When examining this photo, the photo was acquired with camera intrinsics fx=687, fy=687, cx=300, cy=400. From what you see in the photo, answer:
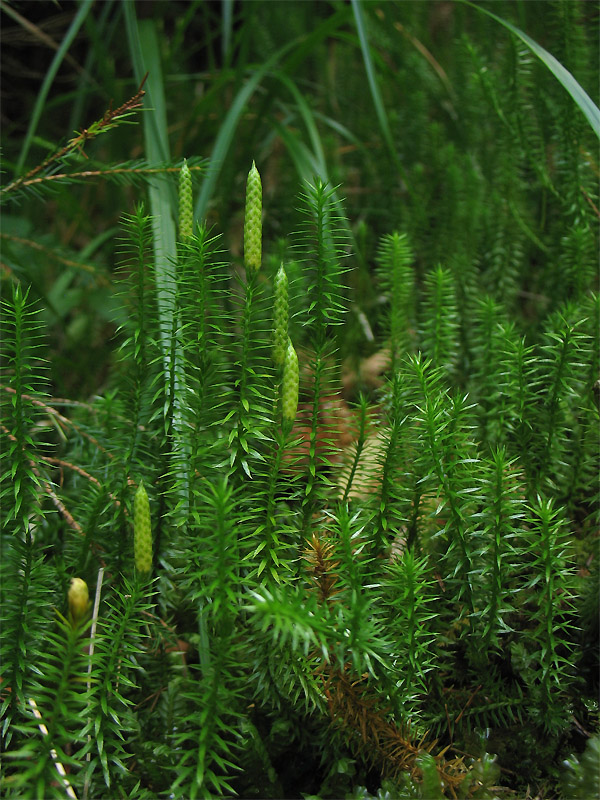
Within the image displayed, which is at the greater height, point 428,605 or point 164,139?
point 164,139

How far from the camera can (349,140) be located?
8.19ft

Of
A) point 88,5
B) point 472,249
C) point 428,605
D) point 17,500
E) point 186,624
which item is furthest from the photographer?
point 472,249

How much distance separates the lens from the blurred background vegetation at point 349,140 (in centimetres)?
187

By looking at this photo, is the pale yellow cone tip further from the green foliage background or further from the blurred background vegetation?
the blurred background vegetation

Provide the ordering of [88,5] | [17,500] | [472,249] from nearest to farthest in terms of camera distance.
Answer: [17,500] → [88,5] → [472,249]

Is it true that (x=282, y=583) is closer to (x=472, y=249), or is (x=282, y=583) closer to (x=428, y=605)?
(x=428, y=605)

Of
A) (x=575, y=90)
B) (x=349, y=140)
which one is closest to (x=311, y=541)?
(x=575, y=90)

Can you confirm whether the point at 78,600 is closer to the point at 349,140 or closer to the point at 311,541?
the point at 311,541

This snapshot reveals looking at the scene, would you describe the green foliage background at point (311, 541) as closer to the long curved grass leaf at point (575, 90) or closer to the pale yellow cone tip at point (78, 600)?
the pale yellow cone tip at point (78, 600)

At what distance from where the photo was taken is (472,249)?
6.53 feet

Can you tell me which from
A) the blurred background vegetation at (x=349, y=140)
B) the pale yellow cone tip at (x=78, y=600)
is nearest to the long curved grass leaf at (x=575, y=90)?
the blurred background vegetation at (x=349, y=140)

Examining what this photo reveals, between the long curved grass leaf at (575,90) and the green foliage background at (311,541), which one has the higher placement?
the long curved grass leaf at (575,90)

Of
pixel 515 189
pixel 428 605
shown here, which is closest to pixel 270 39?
pixel 515 189

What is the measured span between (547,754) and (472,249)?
133 centimetres
